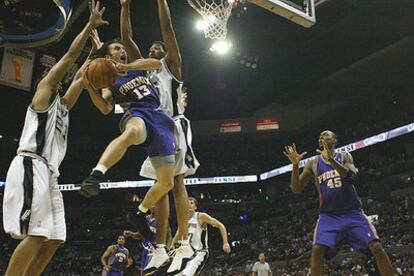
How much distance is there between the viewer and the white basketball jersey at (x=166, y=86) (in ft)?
17.6

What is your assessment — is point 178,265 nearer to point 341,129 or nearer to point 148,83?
point 148,83

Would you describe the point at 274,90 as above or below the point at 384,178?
above

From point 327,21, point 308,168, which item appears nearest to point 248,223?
point 327,21

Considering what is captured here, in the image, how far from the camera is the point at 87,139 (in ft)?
117

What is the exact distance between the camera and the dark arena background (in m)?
16.8

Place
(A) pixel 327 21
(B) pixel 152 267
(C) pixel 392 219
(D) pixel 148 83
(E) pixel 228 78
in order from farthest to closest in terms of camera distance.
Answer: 1. (E) pixel 228 78
2. (C) pixel 392 219
3. (A) pixel 327 21
4. (D) pixel 148 83
5. (B) pixel 152 267

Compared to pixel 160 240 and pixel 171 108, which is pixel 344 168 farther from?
pixel 160 240

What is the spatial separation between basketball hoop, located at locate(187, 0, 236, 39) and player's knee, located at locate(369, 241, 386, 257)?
4111 mm

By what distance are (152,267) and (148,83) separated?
179cm

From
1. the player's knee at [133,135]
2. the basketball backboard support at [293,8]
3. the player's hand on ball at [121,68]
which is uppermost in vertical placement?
the basketball backboard support at [293,8]

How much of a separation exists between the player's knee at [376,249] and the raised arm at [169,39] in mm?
2861

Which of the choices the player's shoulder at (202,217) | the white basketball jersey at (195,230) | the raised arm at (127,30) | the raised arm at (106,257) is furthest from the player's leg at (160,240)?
the raised arm at (106,257)

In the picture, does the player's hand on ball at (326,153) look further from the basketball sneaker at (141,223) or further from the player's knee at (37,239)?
the player's knee at (37,239)

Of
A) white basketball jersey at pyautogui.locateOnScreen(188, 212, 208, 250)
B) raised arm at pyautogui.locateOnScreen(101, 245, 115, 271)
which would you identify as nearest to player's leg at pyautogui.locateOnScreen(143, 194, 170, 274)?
white basketball jersey at pyautogui.locateOnScreen(188, 212, 208, 250)
